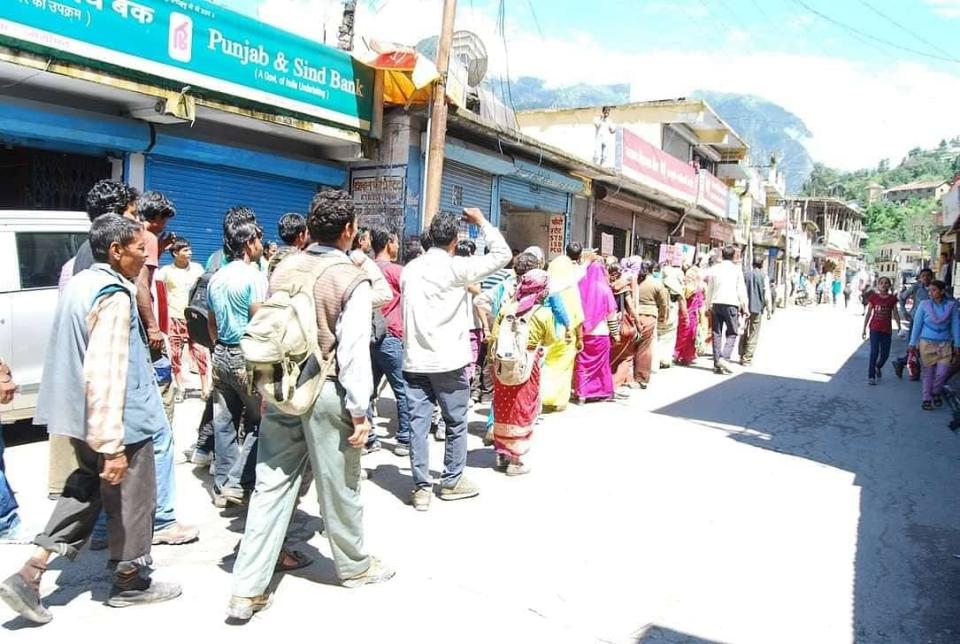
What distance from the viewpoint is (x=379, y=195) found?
10633 millimetres

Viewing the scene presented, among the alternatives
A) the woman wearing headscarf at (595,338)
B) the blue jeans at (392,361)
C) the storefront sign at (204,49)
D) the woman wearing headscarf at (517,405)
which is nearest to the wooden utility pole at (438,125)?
the storefront sign at (204,49)

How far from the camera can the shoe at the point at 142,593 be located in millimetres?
3055

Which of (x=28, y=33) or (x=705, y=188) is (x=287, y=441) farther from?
(x=705, y=188)

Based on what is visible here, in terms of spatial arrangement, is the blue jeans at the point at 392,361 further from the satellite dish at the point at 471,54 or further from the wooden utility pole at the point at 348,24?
the satellite dish at the point at 471,54

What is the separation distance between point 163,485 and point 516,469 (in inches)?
99.5

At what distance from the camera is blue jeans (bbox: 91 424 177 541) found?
3475mm

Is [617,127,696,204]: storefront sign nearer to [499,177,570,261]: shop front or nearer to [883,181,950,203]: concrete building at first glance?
[499,177,570,261]: shop front

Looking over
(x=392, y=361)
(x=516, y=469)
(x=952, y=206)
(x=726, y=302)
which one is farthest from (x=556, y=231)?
(x=516, y=469)

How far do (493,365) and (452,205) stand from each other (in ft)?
21.9

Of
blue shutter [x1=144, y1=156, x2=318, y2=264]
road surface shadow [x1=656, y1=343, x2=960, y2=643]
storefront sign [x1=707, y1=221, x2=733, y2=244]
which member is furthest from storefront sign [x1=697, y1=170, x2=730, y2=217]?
blue shutter [x1=144, y1=156, x2=318, y2=264]

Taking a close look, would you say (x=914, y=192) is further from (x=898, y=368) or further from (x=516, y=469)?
(x=516, y=469)

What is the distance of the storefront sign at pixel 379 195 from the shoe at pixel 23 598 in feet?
26.0

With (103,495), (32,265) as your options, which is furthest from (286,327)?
(32,265)

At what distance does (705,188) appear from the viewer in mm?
23672
